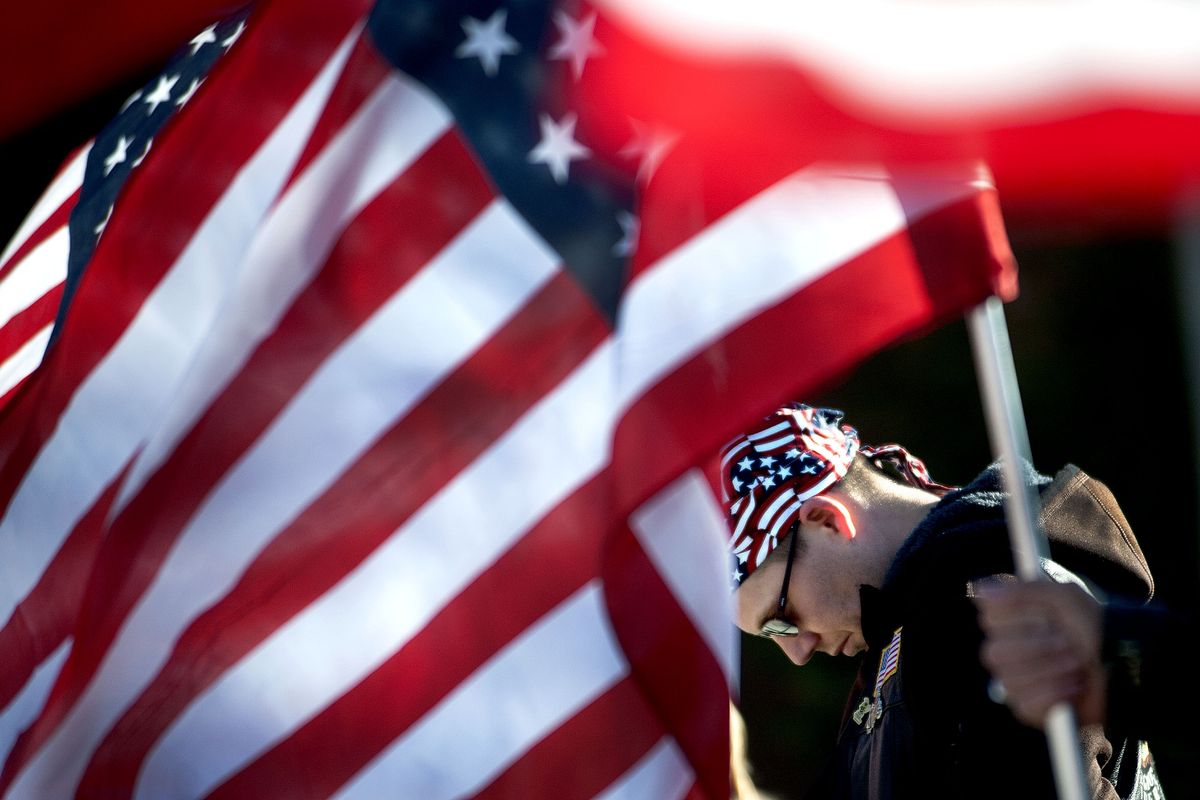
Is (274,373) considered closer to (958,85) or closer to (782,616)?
(958,85)

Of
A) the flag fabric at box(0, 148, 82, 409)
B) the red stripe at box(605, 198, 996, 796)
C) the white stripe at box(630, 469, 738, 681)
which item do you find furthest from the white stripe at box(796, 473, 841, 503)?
the flag fabric at box(0, 148, 82, 409)

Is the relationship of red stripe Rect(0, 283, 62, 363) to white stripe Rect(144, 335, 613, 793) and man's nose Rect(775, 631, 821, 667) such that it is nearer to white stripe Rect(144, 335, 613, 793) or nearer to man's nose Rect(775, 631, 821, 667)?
white stripe Rect(144, 335, 613, 793)

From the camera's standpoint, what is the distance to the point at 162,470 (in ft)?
8.50

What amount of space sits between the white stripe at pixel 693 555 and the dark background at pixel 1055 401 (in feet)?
16.3

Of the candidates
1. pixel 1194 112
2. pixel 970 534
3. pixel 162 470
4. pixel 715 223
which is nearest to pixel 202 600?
pixel 162 470

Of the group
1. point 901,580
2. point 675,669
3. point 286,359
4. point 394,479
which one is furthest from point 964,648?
point 286,359

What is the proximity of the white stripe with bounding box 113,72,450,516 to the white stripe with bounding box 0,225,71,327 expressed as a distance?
843mm

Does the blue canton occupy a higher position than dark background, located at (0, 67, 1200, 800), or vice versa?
the blue canton

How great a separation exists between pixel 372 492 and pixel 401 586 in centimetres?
16

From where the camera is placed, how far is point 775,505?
3420mm

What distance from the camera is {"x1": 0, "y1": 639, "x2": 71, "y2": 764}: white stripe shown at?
2785mm

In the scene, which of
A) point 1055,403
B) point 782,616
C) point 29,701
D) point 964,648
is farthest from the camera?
point 1055,403

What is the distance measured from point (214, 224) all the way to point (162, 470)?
17.9 inches

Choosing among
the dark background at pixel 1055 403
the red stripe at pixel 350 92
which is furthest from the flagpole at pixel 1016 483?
the dark background at pixel 1055 403
